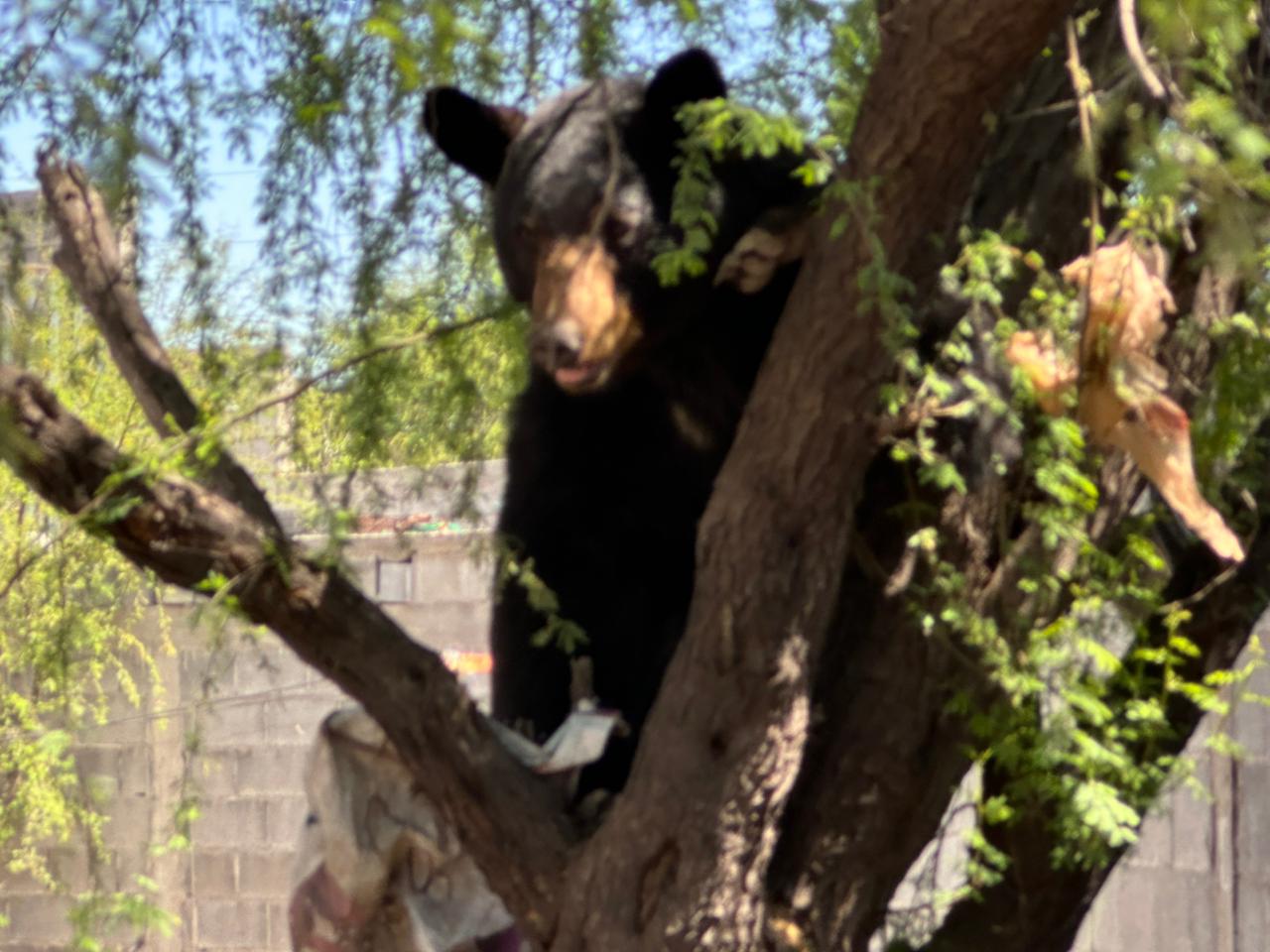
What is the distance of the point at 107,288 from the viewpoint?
3.27 m

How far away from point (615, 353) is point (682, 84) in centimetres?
56

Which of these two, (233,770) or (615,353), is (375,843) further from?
(233,770)

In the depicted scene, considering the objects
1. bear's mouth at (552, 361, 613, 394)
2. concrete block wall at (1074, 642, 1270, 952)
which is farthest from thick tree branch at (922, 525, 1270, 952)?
concrete block wall at (1074, 642, 1270, 952)

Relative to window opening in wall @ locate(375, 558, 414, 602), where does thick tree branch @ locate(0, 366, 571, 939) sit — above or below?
below

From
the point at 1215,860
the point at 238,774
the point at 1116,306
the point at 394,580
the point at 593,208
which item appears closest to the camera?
the point at 1116,306

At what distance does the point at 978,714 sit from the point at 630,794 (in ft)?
1.99

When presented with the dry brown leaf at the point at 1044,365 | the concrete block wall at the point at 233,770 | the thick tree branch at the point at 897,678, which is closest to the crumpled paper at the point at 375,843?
the thick tree branch at the point at 897,678

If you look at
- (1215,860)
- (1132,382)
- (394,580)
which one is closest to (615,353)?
(1132,382)

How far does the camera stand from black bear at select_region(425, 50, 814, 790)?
3.42 m

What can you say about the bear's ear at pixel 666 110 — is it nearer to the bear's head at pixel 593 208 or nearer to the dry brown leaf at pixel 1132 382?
the bear's head at pixel 593 208

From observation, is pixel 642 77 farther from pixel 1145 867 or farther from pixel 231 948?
pixel 231 948

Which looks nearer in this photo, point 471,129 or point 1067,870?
point 1067,870

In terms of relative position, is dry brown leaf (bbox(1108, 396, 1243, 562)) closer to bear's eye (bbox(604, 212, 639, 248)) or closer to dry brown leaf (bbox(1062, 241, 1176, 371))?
dry brown leaf (bbox(1062, 241, 1176, 371))

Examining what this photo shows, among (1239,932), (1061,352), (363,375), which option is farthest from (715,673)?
(1239,932)
